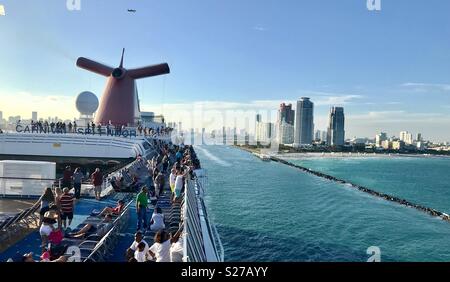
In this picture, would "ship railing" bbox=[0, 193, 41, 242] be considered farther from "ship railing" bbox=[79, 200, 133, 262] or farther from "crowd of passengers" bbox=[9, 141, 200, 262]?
"ship railing" bbox=[79, 200, 133, 262]

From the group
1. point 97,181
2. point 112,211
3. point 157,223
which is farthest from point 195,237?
point 97,181

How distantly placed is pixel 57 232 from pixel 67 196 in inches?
74.8

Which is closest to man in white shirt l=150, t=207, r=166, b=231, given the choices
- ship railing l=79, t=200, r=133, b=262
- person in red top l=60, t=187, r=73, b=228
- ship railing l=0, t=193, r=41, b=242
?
ship railing l=79, t=200, r=133, b=262

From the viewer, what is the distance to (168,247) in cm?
569

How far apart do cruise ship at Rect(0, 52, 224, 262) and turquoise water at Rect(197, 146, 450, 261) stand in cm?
275

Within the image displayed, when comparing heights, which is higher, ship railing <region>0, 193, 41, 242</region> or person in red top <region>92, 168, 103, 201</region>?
person in red top <region>92, 168, 103, 201</region>

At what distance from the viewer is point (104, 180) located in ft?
48.8

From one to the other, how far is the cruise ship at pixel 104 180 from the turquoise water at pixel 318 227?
108 inches

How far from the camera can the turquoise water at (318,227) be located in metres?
18.8

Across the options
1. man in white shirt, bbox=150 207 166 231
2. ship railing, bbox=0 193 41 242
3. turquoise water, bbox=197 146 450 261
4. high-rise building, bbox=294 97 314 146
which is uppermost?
high-rise building, bbox=294 97 314 146

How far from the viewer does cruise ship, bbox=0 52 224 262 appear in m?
7.48

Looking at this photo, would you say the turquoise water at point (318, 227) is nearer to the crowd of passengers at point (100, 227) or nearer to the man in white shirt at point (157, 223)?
the crowd of passengers at point (100, 227)
